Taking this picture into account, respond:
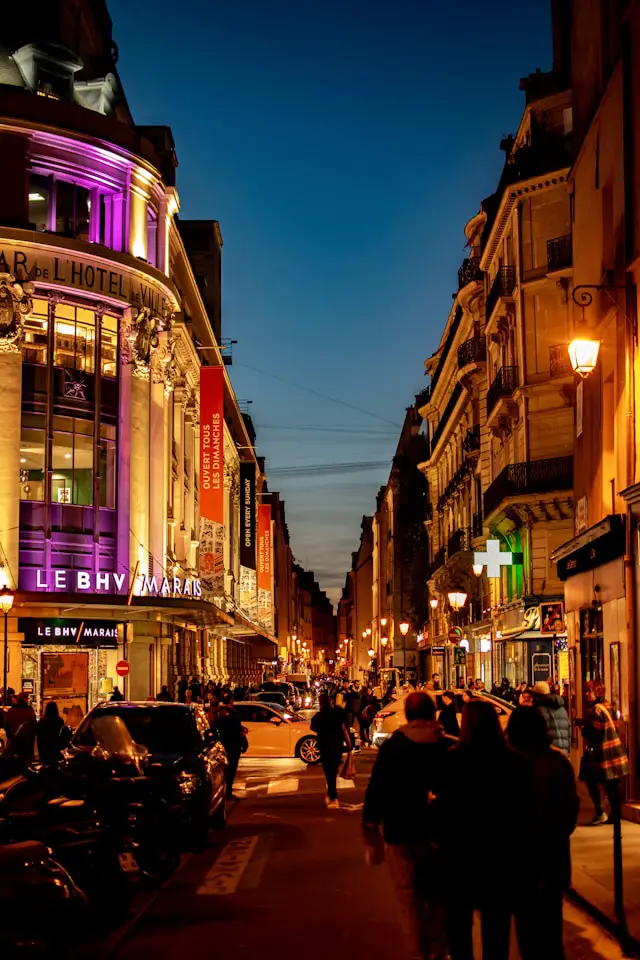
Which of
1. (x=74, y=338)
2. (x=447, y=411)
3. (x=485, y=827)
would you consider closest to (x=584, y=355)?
(x=485, y=827)

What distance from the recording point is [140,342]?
44.2 meters

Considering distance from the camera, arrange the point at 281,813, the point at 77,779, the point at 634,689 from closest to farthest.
A: the point at 77,779, the point at 634,689, the point at 281,813

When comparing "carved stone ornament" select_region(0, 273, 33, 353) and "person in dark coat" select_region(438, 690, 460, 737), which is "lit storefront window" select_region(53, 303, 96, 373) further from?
"person in dark coat" select_region(438, 690, 460, 737)

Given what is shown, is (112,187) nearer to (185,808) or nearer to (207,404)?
(207,404)

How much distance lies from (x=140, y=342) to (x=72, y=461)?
5.31 m

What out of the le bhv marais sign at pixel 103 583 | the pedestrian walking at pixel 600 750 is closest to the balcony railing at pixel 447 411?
the le bhv marais sign at pixel 103 583

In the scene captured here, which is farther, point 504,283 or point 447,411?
point 447,411

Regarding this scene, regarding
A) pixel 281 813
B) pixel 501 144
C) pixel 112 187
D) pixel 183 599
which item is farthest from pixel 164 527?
pixel 281 813

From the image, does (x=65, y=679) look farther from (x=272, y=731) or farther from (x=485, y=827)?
(x=485, y=827)

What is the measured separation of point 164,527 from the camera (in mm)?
46312

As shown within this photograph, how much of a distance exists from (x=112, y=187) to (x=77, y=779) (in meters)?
35.2

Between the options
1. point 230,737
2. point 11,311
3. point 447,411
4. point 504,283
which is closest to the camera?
point 230,737

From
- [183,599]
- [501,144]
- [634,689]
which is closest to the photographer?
[634,689]

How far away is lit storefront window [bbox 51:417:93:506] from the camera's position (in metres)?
41.2
